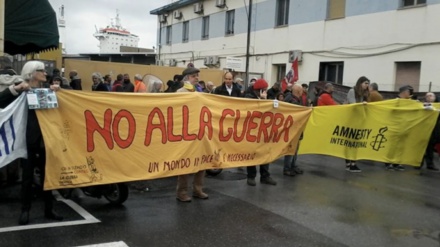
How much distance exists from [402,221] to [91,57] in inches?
1668

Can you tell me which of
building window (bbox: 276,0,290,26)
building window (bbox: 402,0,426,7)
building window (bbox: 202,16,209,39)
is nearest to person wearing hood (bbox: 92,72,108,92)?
building window (bbox: 402,0,426,7)

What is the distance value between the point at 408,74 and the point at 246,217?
12734mm

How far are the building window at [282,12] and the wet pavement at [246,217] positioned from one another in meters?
15.9

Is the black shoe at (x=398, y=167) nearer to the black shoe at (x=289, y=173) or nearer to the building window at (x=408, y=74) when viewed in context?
the black shoe at (x=289, y=173)

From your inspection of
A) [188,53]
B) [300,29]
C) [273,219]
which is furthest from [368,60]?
[188,53]

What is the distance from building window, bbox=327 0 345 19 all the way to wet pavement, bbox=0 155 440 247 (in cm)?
1236

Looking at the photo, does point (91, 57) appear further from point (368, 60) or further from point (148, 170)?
point (148, 170)

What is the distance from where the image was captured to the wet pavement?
467cm

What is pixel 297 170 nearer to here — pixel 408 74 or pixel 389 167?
pixel 389 167

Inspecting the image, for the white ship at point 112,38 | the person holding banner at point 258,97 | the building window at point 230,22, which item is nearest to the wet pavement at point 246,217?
the person holding banner at point 258,97

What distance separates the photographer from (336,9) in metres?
18.9

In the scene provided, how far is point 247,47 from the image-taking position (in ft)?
81.4

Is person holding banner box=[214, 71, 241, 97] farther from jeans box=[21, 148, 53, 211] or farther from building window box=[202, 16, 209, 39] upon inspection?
building window box=[202, 16, 209, 39]

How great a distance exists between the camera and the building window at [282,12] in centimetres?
2234
